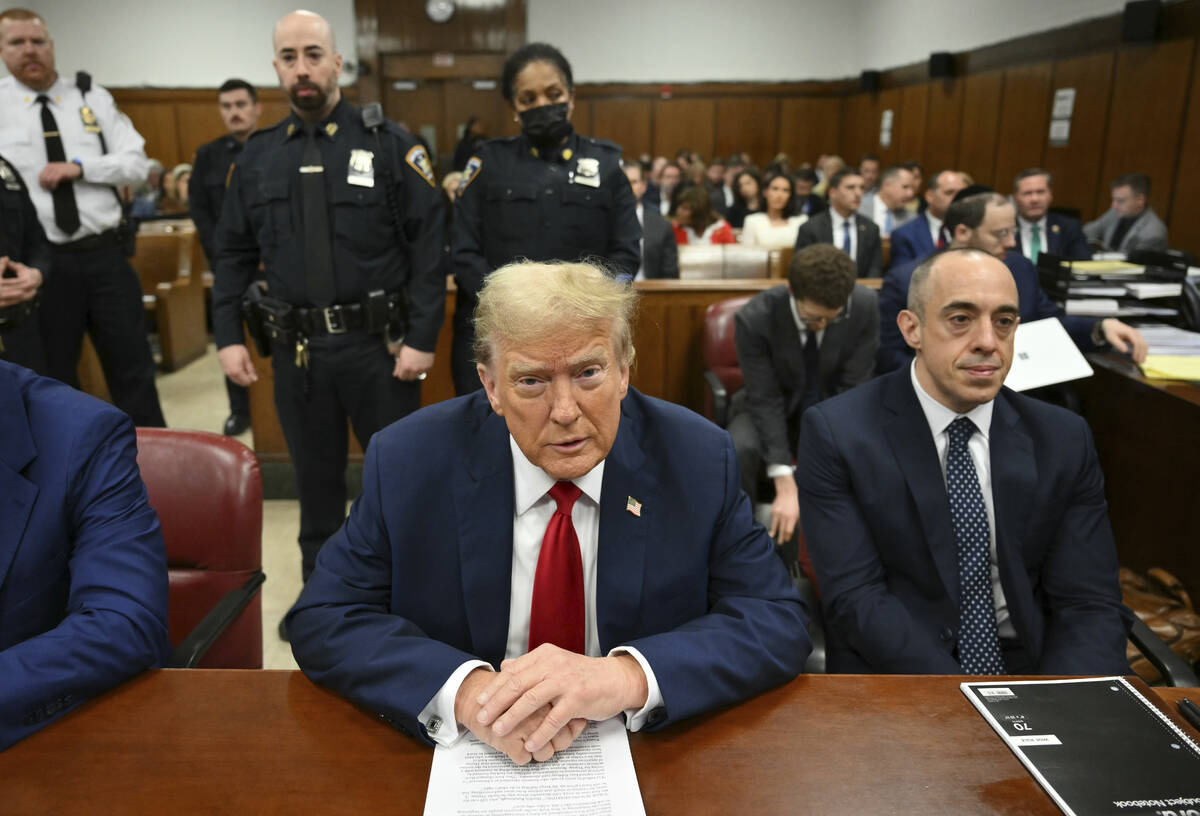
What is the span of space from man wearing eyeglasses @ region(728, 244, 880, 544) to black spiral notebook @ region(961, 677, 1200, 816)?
1.63 m

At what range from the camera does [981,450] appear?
1.72m

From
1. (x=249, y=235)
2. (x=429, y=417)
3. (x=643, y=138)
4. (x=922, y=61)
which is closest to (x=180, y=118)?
(x=643, y=138)

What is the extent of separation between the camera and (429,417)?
1.36 m

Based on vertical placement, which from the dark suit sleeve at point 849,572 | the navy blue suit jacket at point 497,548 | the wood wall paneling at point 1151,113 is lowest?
the dark suit sleeve at point 849,572

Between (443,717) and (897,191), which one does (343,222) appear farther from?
(897,191)

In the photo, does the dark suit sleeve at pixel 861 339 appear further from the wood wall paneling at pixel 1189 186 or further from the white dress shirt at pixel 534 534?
the wood wall paneling at pixel 1189 186

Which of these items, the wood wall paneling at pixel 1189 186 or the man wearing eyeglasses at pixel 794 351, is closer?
the man wearing eyeglasses at pixel 794 351

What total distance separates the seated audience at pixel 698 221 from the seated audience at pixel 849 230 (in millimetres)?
1193

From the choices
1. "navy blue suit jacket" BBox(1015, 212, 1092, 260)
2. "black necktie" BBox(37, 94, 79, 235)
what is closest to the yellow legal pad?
"navy blue suit jacket" BBox(1015, 212, 1092, 260)

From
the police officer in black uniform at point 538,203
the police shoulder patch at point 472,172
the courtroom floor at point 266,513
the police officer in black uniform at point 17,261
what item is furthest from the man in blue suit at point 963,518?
the police officer in black uniform at point 17,261

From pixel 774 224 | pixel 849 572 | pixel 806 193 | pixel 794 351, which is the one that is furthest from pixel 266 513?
pixel 806 193

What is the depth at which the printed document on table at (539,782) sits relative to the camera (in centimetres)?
94

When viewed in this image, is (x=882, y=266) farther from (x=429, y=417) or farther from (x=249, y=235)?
(x=429, y=417)

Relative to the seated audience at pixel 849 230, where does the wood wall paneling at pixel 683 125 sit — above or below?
above
